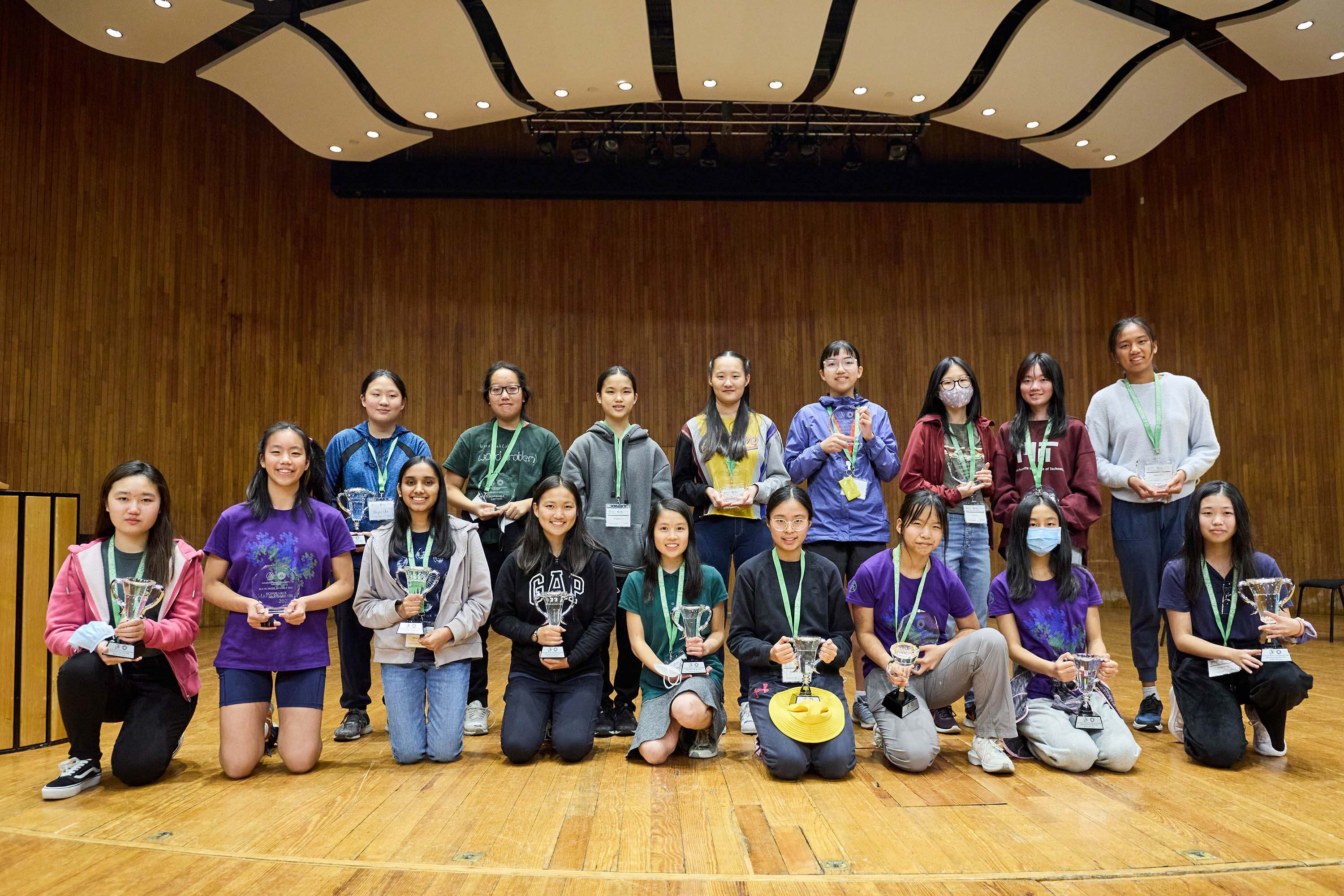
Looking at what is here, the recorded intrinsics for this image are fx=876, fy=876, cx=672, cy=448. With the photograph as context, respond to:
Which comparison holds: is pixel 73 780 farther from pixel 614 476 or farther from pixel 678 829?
pixel 614 476

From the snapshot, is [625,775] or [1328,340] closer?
[625,775]

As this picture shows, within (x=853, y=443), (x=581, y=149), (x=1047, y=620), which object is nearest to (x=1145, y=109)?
(x=853, y=443)

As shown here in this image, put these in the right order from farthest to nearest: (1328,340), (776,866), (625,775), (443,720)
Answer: (1328,340) < (443,720) < (625,775) < (776,866)

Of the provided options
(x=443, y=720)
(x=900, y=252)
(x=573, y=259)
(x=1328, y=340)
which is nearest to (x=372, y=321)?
(x=573, y=259)

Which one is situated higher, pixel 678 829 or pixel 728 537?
pixel 728 537

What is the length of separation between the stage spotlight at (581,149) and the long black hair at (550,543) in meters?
5.43

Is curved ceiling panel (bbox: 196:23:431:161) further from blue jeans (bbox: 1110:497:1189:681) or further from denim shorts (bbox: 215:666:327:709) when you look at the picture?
blue jeans (bbox: 1110:497:1189:681)

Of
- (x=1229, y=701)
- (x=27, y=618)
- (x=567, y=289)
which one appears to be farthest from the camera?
(x=567, y=289)

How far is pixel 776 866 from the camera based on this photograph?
2039mm

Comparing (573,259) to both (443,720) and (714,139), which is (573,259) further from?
(443,720)

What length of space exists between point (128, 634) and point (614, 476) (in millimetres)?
1848

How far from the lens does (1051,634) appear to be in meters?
3.15

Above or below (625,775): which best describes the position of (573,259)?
above

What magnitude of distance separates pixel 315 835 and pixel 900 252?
778 cm
